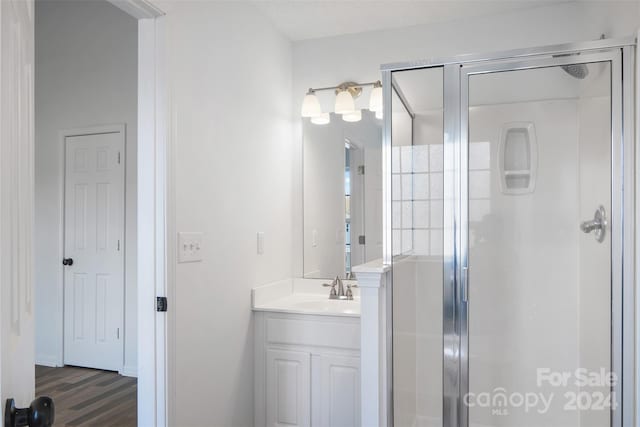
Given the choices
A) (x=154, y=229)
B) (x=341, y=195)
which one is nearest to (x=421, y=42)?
(x=341, y=195)

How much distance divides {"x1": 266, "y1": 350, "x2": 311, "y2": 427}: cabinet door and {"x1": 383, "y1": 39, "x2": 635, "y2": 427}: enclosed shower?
625 millimetres

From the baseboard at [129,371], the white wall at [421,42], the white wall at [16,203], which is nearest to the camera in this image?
the white wall at [16,203]

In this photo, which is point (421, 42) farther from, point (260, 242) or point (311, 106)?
point (260, 242)

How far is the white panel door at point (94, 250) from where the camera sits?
367 cm

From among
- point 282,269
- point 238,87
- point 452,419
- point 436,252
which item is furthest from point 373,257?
point 238,87

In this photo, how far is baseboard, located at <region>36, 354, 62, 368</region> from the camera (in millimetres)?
3832

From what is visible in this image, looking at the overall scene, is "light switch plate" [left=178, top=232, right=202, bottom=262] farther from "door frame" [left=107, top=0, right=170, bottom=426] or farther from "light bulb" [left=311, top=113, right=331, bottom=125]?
"light bulb" [left=311, top=113, right=331, bottom=125]

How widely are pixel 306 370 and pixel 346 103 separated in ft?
5.60

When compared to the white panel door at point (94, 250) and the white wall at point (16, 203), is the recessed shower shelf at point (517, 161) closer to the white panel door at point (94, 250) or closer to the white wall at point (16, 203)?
the white wall at point (16, 203)

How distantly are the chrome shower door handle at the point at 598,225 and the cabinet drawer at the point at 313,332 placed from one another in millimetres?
1198

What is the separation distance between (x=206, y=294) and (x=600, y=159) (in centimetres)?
183

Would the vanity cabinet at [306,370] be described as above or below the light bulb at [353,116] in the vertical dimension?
below

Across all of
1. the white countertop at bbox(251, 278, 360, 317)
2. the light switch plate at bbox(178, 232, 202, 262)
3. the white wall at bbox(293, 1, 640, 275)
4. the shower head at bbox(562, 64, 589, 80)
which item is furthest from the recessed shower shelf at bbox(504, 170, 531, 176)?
the light switch plate at bbox(178, 232, 202, 262)

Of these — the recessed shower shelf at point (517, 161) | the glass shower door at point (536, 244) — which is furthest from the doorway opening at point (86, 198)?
the recessed shower shelf at point (517, 161)
